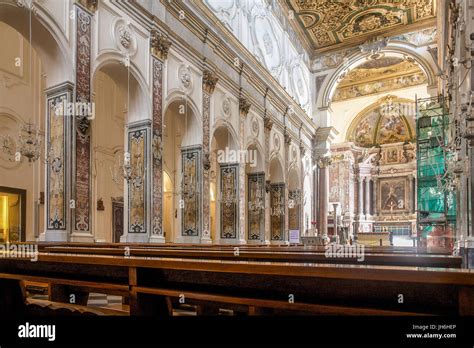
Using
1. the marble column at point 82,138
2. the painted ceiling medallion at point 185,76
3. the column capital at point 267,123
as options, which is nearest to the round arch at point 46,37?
the marble column at point 82,138

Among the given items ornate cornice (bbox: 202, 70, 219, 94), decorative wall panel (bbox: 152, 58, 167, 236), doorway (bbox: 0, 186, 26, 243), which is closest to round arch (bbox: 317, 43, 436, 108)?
ornate cornice (bbox: 202, 70, 219, 94)

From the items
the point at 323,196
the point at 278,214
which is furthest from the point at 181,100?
the point at 323,196

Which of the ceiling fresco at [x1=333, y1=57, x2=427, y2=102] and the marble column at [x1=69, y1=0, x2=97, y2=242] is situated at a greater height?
the ceiling fresco at [x1=333, y1=57, x2=427, y2=102]

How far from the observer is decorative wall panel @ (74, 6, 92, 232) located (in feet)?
21.3

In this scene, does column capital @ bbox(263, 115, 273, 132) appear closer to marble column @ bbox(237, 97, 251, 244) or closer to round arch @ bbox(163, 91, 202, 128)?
marble column @ bbox(237, 97, 251, 244)

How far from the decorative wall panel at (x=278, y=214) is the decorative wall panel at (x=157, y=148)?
7.58 m

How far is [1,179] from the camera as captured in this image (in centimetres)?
976

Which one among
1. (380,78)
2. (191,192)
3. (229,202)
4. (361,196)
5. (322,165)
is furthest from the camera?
(361,196)

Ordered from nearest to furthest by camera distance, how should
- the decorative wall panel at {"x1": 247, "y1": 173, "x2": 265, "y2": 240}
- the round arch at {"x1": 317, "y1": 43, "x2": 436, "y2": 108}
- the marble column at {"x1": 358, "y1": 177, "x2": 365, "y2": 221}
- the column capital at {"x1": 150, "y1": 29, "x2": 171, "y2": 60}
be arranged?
1. the column capital at {"x1": 150, "y1": 29, "x2": 171, "y2": 60}
2. the decorative wall panel at {"x1": 247, "y1": 173, "x2": 265, "y2": 240}
3. the round arch at {"x1": 317, "y1": 43, "x2": 436, "y2": 108}
4. the marble column at {"x1": 358, "y1": 177, "x2": 365, "y2": 221}

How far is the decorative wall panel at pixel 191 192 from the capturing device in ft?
32.4

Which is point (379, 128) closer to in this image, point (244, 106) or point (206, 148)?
point (244, 106)

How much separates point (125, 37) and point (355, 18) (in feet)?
40.0

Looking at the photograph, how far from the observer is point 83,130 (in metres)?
6.64

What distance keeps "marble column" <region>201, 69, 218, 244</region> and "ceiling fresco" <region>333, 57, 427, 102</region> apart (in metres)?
14.0
